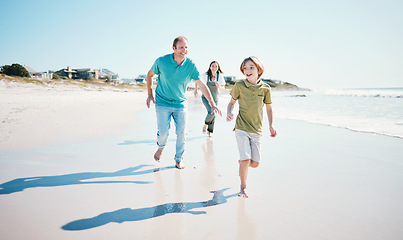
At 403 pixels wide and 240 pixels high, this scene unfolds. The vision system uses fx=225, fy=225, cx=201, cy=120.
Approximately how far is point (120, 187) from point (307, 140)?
4.69 meters

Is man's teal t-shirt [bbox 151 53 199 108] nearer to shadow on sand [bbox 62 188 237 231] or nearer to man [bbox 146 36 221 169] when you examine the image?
man [bbox 146 36 221 169]

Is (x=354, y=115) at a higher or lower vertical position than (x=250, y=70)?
lower

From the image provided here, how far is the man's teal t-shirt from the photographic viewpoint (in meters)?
3.37

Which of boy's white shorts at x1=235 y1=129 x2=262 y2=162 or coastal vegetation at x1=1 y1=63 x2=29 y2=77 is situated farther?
coastal vegetation at x1=1 y1=63 x2=29 y2=77

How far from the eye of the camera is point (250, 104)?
2.70 metres

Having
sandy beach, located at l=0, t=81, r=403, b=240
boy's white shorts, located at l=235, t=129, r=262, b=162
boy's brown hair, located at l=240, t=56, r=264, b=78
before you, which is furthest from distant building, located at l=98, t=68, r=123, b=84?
boy's white shorts, located at l=235, t=129, r=262, b=162

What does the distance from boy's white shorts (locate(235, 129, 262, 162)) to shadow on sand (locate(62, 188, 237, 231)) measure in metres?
0.58

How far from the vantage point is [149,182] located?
120 inches

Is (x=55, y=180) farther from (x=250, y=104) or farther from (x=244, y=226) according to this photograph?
(x=250, y=104)

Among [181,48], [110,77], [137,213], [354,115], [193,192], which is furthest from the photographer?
[110,77]

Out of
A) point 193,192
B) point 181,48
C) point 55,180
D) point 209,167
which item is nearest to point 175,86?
point 181,48

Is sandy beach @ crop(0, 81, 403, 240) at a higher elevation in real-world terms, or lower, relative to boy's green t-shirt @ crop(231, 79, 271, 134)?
lower

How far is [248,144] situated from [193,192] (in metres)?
0.91

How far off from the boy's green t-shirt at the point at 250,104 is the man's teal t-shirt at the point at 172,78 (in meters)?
0.98
